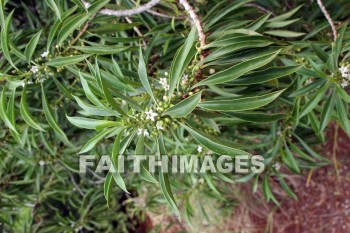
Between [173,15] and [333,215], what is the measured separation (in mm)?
2203

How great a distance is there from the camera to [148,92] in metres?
1.07

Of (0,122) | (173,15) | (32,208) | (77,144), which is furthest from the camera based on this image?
(32,208)

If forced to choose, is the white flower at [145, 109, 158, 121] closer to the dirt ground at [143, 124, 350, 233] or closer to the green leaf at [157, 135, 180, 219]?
the green leaf at [157, 135, 180, 219]

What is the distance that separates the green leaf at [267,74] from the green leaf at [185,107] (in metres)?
0.22

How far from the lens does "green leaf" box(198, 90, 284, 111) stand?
3.23ft

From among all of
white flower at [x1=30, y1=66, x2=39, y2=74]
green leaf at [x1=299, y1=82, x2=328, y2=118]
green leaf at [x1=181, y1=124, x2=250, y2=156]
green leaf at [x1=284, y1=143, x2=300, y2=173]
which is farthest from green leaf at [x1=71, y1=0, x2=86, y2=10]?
green leaf at [x1=284, y1=143, x2=300, y2=173]

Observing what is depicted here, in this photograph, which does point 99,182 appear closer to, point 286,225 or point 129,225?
point 129,225

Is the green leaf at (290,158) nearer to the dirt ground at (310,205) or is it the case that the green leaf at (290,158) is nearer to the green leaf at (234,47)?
the green leaf at (234,47)

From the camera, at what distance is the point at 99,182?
7.86 ft

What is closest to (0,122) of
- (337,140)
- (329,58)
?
(329,58)

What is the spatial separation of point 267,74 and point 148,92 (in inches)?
11.8

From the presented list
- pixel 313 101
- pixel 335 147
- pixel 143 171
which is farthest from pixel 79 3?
pixel 335 147

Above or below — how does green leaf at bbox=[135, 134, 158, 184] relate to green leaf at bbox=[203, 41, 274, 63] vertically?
below

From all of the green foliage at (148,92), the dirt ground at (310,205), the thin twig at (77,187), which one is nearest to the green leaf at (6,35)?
the green foliage at (148,92)
